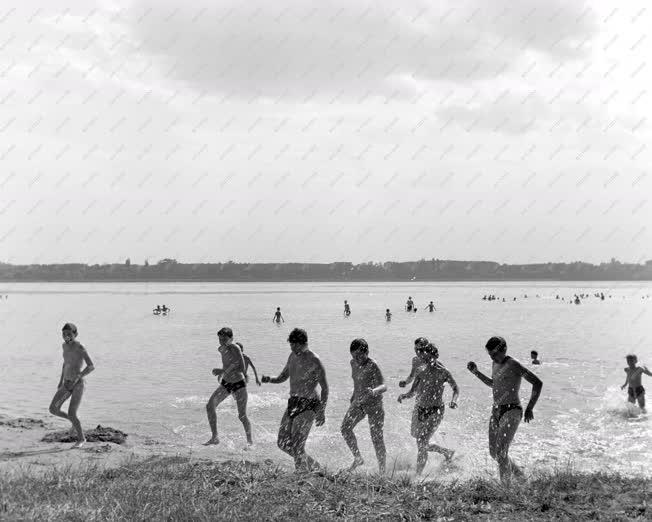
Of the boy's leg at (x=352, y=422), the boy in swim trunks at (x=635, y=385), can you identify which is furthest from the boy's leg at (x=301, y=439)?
the boy in swim trunks at (x=635, y=385)

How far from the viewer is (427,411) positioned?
330 inches

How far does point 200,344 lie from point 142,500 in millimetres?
24752

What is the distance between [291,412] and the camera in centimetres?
766

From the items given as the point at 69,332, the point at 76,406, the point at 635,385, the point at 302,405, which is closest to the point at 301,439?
the point at 302,405

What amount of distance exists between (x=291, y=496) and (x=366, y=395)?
2185mm

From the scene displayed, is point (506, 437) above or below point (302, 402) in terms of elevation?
below

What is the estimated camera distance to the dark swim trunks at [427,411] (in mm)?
8383

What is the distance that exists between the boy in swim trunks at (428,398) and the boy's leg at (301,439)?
5.10 ft

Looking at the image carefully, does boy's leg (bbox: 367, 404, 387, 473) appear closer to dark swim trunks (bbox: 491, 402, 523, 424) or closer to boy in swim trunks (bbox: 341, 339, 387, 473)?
boy in swim trunks (bbox: 341, 339, 387, 473)

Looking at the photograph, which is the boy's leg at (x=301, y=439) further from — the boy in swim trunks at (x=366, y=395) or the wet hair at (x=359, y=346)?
the wet hair at (x=359, y=346)

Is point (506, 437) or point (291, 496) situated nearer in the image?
point (291, 496)

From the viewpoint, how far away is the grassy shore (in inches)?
211

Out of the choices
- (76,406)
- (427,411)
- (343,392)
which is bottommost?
(343,392)

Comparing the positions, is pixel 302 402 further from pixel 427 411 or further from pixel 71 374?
pixel 71 374
